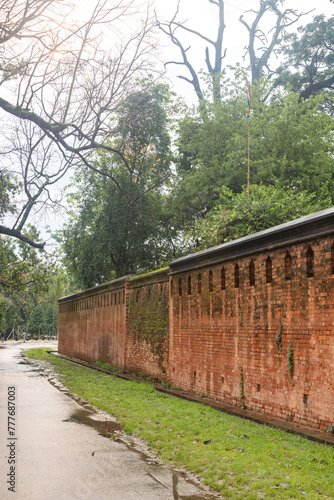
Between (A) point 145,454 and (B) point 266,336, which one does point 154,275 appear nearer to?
(B) point 266,336

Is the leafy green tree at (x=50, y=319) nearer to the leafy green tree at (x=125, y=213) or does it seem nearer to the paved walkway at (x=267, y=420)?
the leafy green tree at (x=125, y=213)

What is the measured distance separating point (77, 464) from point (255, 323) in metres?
4.37

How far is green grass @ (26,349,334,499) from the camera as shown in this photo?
471 cm

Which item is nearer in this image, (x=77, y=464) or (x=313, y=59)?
(x=77, y=464)

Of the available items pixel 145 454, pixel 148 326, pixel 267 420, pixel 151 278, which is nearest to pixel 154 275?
pixel 151 278

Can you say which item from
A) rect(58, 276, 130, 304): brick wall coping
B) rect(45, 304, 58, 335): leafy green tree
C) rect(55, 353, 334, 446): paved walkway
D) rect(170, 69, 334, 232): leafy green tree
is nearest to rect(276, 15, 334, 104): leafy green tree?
rect(170, 69, 334, 232): leafy green tree

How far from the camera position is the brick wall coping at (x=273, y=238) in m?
7.29

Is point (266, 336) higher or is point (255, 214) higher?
point (255, 214)

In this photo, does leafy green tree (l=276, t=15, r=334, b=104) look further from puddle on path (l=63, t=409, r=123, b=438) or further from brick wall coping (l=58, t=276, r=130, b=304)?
puddle on path (l=63, t=409, r=123, b=438)

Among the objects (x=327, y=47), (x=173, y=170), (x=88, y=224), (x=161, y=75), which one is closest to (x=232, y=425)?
(x=161, y=75)

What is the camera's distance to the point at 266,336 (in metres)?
8.70

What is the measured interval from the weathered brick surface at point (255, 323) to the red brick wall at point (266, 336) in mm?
15

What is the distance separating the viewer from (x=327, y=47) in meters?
31.9

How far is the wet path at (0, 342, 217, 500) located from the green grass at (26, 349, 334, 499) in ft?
0.98
